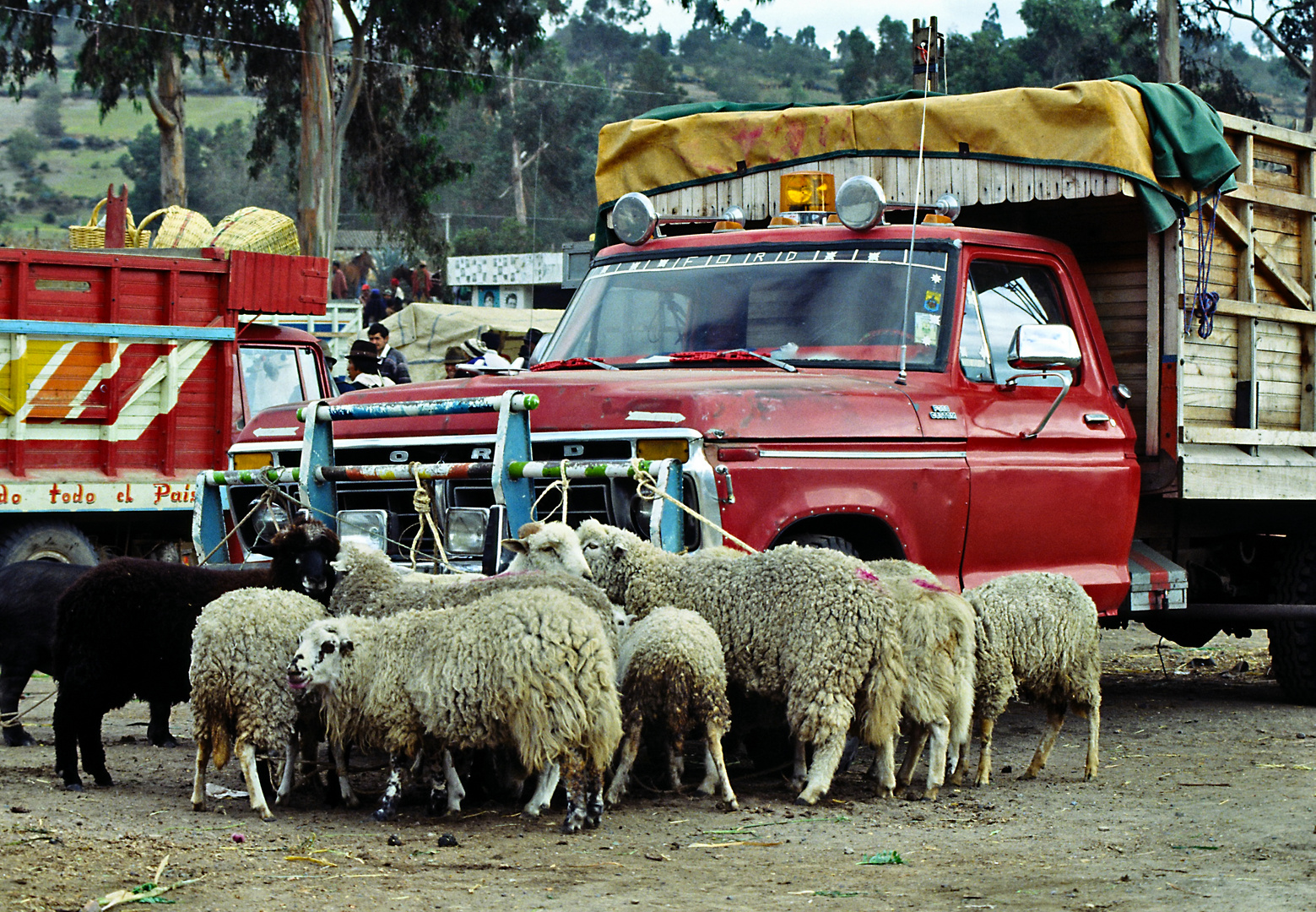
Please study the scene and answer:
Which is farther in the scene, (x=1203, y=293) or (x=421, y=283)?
(x=421, y=283)

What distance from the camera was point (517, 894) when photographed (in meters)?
4.92

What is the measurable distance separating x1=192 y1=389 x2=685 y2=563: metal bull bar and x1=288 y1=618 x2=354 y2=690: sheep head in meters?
0.98

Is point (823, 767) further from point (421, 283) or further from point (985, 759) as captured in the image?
point (421, 283)

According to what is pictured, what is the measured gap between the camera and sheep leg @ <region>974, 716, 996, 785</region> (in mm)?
7145

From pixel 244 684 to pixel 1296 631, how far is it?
6.77 meters

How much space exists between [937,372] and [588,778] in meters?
2.92

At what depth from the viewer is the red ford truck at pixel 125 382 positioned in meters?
12.0

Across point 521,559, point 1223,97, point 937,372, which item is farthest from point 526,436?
point 1223,97

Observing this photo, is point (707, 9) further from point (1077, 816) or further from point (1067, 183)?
point (1077, 816)

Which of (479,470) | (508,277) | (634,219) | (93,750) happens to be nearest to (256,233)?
(634,219)

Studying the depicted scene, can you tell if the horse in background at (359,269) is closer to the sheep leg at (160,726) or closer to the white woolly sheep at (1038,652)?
the sheep leg at (160,726)

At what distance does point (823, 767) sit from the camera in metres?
6.31

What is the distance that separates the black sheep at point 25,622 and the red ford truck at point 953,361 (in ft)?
3.63

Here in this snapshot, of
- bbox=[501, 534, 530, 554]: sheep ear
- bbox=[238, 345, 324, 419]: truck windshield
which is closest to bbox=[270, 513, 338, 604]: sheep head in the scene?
bbox=[501, 534, 530, 554]: sheep ear
